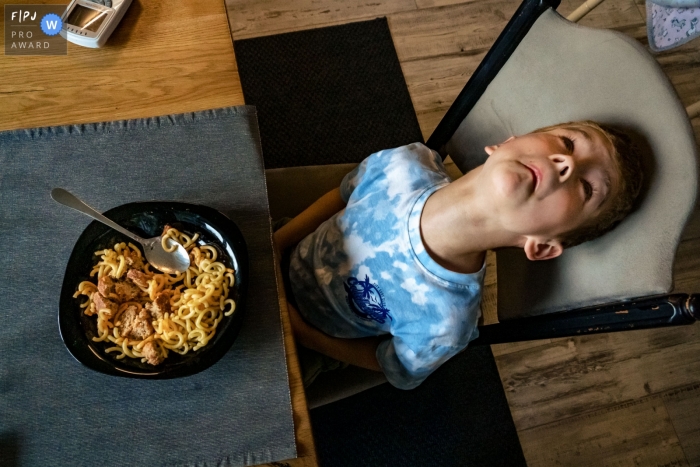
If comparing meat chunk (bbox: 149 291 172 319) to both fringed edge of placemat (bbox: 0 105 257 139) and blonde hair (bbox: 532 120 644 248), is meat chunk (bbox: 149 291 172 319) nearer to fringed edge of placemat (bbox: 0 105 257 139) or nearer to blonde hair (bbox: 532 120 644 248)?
fringed edge of placemat (bbox: 0 105 257 139)

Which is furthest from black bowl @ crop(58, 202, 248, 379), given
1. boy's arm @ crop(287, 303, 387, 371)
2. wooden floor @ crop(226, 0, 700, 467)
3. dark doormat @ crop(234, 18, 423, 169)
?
wooden floor @ crop(226, 0, 700, 467)

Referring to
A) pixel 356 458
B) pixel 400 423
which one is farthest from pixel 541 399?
pixel 356 458

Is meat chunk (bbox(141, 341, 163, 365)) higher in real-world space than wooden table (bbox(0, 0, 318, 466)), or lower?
lower

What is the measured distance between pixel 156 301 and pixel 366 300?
368 mm

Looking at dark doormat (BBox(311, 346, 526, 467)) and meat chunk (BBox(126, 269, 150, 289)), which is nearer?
meat chunk (BBox(126, 269, 150, 289))

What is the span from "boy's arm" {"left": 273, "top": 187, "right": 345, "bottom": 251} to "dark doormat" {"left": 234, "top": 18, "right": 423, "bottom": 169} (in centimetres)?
70

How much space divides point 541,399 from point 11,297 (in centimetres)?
147

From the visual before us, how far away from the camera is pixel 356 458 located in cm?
144

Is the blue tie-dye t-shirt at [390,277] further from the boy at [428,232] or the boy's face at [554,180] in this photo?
the boy's face at [554,180]

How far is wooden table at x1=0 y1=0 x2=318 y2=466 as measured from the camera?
779mm

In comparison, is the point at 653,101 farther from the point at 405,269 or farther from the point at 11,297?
→ the point at 11,297

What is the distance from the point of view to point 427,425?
1.48 m

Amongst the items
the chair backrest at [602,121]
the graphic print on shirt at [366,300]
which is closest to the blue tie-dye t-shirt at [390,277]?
the graphic print on shirt at [366,300]

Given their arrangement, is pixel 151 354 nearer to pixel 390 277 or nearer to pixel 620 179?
pixel 390 277
